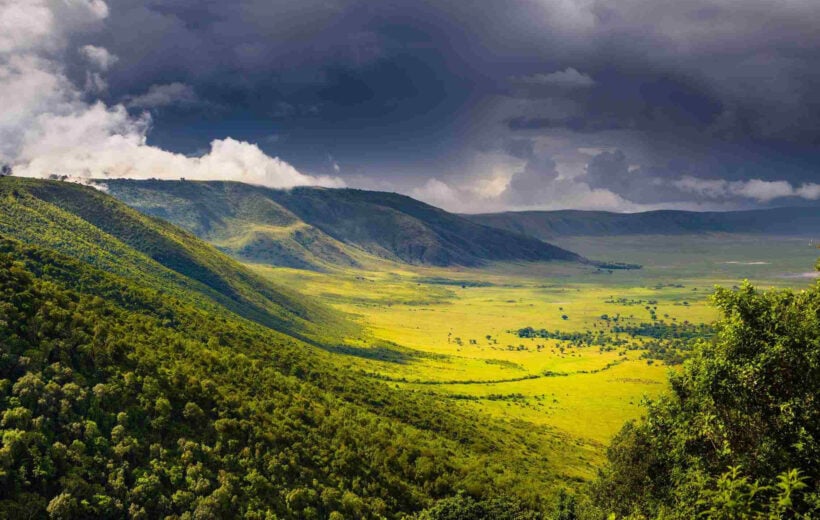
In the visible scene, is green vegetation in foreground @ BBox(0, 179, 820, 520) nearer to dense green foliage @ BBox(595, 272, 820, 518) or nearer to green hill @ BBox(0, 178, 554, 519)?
dense green foliage @ BBox(595, 272, 820, 518)

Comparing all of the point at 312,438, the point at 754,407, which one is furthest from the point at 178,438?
the point at 754,407

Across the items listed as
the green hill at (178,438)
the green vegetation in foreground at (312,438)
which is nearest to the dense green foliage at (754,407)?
the green vegetation in foreground at (312,438)

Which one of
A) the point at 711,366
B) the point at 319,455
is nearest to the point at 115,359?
the point at 319,455

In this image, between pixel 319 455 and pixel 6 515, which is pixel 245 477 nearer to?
pixel 319 455

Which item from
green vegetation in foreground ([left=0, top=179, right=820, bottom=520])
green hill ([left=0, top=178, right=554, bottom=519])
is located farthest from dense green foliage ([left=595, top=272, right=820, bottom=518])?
green hill ([left=0, top=178, right=554, bottom=519])

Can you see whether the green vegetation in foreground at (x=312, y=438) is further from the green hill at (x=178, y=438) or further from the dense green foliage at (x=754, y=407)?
the green hill at (x=178, y=438)

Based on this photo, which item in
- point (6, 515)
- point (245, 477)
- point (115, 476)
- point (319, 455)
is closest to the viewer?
point (6, 515)

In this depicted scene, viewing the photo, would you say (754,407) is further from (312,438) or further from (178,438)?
(312,438)

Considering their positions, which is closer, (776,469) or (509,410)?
(776,469)
